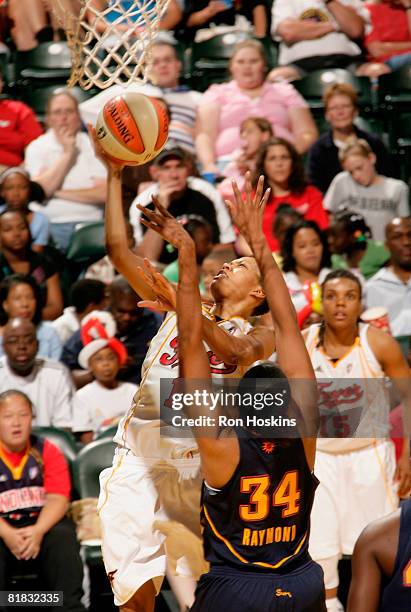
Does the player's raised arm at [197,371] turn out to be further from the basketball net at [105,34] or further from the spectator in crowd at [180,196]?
the spectator in crowd at [180,196]

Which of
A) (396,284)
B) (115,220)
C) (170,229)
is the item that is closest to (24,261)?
(396,284)

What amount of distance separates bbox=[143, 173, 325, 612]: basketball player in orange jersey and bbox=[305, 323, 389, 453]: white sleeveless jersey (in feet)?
6.76

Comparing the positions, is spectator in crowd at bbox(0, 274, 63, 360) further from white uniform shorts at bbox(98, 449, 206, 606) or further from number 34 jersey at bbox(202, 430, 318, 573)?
number 34 jersey at bbox(202, 430, 318, 573)

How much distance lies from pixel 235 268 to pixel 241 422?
976 millimetres

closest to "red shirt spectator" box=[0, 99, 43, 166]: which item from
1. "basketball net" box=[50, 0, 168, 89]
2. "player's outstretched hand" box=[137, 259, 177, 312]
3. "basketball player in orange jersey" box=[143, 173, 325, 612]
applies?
"basketball net" box=[50, 0, 168, 89]

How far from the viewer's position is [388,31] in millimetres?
9250

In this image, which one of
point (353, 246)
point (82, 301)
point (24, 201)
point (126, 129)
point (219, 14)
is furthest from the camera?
point (219, 14)

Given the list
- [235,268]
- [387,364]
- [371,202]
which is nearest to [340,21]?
[371,202]

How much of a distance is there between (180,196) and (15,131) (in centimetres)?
155

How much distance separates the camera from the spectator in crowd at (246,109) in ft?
26.3

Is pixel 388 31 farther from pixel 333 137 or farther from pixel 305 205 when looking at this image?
pixel 305 205

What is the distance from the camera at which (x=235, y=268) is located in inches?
168

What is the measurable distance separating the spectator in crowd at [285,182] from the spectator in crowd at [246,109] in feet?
2.06

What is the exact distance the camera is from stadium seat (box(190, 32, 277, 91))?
9125 millimetres
